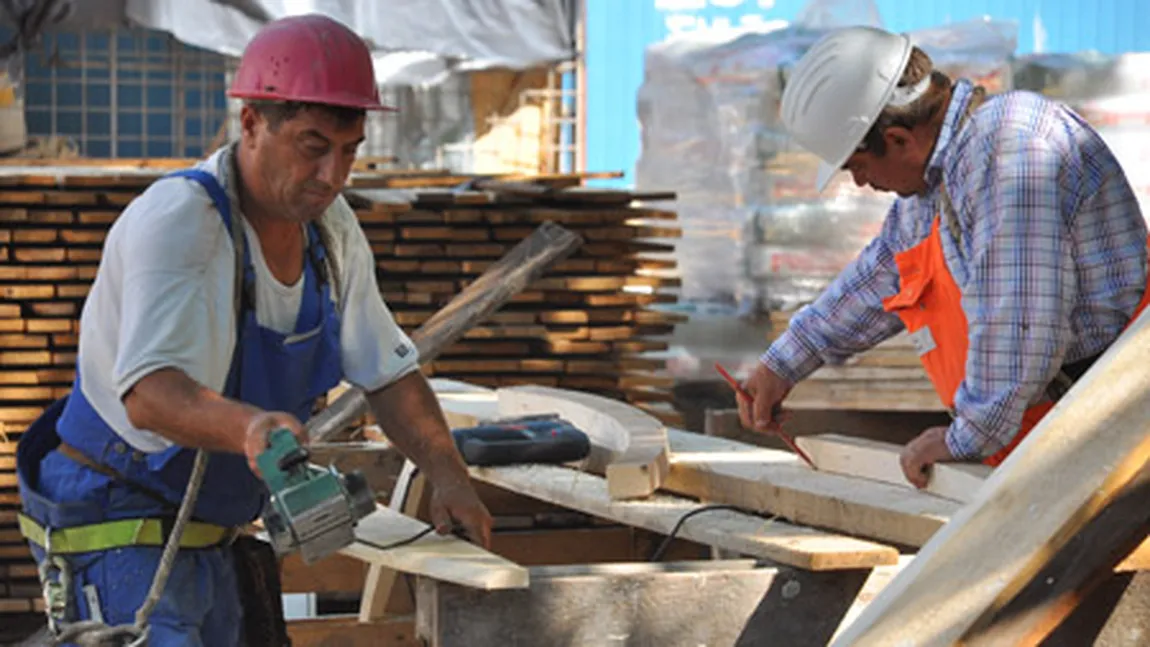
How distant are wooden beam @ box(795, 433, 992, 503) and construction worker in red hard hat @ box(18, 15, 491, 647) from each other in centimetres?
105

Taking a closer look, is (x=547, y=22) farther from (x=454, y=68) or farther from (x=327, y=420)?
(x=327, y=420)

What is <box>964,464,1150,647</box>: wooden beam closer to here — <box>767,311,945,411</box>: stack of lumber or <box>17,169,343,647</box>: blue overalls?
<box>17,169,343,647</box>: blue overalls

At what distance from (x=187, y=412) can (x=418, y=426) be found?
0.91 meters

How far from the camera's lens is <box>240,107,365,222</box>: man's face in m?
3.56

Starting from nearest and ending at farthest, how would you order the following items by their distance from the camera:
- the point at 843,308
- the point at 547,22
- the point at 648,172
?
the point at 843,308, the point at 648,172, the point at 547,22

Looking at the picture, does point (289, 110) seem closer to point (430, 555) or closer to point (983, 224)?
point (430, 555)

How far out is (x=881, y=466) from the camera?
4387 mm

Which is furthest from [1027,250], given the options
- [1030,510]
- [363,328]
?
[1030,510]

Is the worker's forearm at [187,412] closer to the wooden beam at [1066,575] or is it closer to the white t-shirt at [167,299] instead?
the white t-shirt at [167,299]

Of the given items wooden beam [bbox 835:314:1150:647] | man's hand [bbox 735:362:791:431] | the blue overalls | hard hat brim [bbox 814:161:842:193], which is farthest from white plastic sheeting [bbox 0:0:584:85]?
wooden beam [bbox 835:314:1150:647]

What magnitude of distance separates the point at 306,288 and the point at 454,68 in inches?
432

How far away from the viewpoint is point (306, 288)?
148 inches

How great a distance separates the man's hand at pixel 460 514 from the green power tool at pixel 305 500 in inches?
27.2

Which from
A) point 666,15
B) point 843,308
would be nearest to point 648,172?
point 666,15
